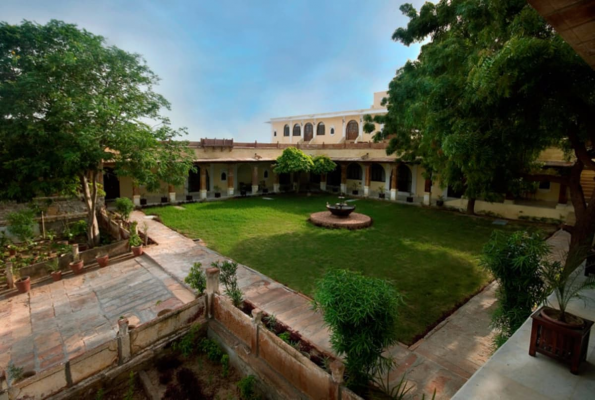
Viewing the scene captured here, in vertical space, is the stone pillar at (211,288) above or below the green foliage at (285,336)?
above

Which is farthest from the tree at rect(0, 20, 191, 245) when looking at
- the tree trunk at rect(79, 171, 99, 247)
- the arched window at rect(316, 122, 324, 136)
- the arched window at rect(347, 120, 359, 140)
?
the arched window at rect(316, 122, 324, 136)

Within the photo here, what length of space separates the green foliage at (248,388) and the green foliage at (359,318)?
1687 millimetres

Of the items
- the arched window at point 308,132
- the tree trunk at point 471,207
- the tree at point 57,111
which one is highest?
the arched window at point 308,132

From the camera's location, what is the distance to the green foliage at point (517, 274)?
4.31m

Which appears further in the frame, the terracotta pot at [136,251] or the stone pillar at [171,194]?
the stone pillar at [171,194]

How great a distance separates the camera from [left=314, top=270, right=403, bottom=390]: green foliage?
356 cm

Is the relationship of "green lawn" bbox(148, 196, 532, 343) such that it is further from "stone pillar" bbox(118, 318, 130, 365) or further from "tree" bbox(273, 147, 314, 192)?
"stone pillar" bbox(118, 318, 130, 365)

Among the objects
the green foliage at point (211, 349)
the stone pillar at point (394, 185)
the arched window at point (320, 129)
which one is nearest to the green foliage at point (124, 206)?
the green foliage at point (211, 349)

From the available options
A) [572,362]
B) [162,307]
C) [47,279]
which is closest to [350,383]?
[572,362]

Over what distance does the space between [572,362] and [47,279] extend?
1143 centimetres

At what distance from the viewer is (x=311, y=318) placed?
6.11 meters

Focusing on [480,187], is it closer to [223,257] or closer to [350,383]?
[350,383]

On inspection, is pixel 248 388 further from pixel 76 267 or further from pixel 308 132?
pixel 308 132

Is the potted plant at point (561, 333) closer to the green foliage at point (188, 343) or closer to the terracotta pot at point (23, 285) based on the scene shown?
the green foliage at point (188, 343)
